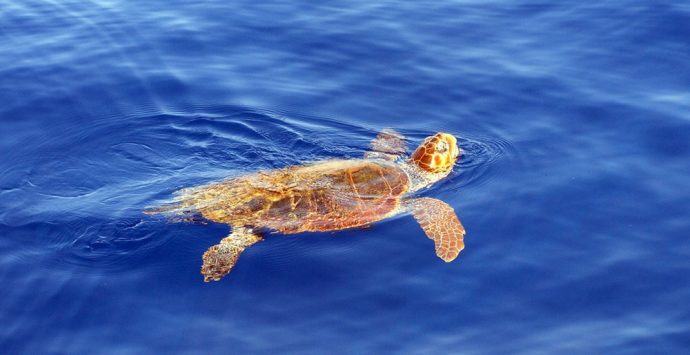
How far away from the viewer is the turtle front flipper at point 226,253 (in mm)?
8586

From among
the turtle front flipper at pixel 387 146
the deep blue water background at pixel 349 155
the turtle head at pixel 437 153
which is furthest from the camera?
the turtle front flipper at pixel 387 146

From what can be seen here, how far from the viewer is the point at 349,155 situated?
1134 centimetres

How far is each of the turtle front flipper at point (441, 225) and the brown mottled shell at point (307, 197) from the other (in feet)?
1.21

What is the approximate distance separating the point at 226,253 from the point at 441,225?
7.99 ft

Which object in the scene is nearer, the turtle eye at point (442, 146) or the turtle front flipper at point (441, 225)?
the turtle front flipper at point (441, 225)

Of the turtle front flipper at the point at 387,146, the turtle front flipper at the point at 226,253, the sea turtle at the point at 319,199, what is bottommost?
the turtle front flipper at the point at 226,253

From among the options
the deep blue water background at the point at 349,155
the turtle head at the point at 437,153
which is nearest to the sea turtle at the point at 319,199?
the turtle head at the point at 437,153

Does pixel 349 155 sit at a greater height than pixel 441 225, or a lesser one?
lesser

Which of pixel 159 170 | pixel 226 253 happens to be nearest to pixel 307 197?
pixel 226 253

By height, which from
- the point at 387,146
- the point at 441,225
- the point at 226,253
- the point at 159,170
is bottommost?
the point at 226,253

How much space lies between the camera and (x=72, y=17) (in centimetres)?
1566

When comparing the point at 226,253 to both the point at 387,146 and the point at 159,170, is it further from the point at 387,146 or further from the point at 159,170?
the point at 387,146

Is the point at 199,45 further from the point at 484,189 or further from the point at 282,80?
the point at 484,189

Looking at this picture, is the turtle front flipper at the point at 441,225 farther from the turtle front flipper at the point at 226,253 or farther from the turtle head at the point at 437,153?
the turtle front flipper at the point at 226,253
